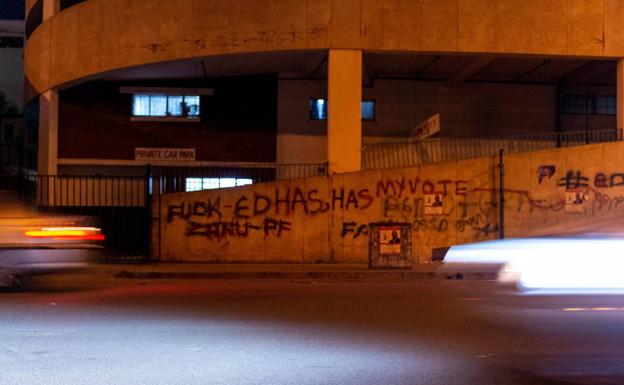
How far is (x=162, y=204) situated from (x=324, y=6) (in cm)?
644

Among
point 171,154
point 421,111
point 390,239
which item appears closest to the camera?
point 390,239

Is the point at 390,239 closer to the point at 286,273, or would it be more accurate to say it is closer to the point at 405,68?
the point at 286,273

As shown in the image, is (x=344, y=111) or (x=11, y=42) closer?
(x=344, y=111)

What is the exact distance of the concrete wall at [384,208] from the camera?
1880cm

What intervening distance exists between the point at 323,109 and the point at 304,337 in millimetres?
16861

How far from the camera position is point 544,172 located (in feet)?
64.0

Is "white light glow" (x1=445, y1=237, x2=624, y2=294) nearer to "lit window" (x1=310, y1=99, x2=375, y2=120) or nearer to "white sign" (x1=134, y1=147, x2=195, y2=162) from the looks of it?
"lit window" (x1=310, y1=99, x2=375, y2=120)

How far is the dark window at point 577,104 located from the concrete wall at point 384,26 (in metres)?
5.57

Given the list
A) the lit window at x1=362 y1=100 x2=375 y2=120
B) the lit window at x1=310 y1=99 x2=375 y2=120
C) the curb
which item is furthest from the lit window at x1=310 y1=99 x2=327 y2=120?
the curb

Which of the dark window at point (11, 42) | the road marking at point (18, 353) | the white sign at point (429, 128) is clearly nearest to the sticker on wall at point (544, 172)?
the white sign at point (429, 128)

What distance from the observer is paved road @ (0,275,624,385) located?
6.86m

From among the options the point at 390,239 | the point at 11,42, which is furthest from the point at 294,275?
the point at 11,42

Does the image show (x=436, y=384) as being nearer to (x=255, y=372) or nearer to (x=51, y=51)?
(x=255, y=372)

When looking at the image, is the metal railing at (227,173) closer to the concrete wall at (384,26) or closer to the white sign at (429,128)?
the white sign at (429,128)
